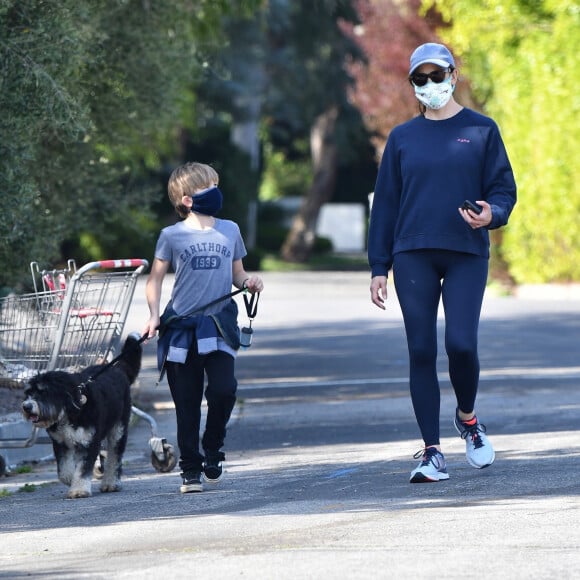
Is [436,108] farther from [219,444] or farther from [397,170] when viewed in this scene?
[219,444]

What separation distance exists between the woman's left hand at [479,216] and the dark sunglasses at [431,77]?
2.20 feet

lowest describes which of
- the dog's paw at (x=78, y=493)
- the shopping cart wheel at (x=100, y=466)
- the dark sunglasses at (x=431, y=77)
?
the shopping cart wheel at (x=100, y=466)

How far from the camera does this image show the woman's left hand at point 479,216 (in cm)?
744

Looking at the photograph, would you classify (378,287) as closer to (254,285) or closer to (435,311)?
(435,311)

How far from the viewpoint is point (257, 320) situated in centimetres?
2269

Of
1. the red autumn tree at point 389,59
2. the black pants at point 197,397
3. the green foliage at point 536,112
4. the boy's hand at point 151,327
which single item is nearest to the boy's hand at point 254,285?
the black pants at point 197,397

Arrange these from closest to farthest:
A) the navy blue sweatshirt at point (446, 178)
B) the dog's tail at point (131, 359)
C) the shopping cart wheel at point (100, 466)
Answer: the navy blue sweatshirt at point (446, 178)
the dog's tail at point (131, 359)
the shopping cart wheel at point (100, 466)

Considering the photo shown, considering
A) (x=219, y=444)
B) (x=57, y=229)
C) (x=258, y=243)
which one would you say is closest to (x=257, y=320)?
(x=57, y=229)

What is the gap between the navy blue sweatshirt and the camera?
767 cm

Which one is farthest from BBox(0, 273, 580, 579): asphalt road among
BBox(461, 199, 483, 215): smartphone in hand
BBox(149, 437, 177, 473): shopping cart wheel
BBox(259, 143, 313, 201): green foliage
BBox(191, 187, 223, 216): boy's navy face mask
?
BBox(259, 143, 313, 201): green foliage

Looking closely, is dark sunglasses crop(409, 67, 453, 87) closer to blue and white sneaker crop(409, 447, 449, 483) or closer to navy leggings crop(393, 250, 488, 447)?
navy leggings crop(393, 250, 488, 447)

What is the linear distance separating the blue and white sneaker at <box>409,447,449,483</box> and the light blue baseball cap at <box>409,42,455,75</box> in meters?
1.91

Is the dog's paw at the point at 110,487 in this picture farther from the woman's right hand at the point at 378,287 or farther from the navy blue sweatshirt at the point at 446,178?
the navy blue sweatshirt at the point at 446,178

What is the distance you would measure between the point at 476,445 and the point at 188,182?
2004mm
